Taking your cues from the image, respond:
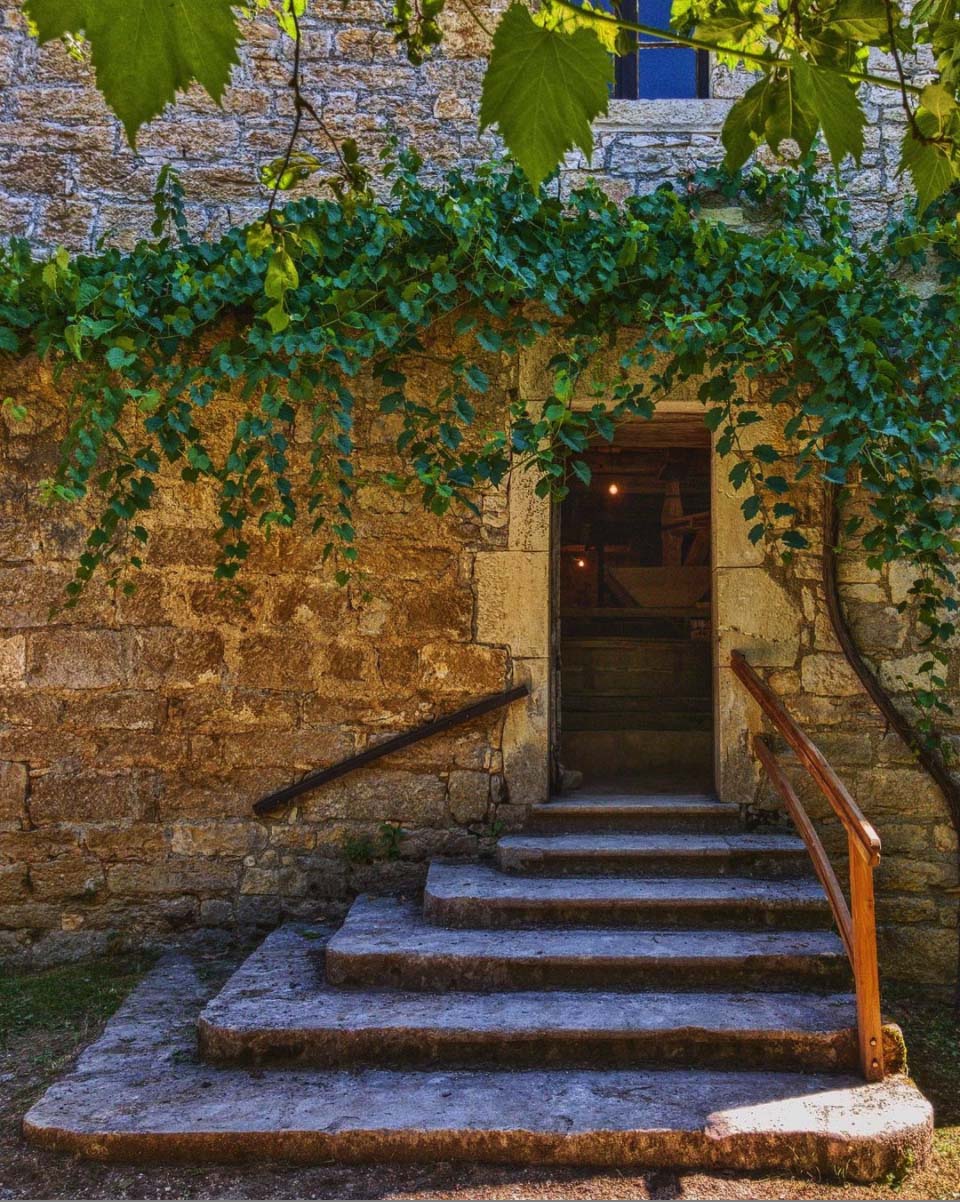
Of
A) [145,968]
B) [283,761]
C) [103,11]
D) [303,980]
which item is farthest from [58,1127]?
[103,11]

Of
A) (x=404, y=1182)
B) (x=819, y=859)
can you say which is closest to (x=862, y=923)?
(x=819, y=859)

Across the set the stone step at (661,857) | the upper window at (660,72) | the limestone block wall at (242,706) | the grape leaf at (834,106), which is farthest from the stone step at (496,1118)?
the upper window at (660,72)

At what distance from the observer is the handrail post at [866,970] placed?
2.69 m

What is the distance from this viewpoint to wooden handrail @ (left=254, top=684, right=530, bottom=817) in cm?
395

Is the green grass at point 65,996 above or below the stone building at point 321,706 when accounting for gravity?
below

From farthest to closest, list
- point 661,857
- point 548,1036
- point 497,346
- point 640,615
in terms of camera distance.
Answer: point 640,615
point 661,857
point 497,346
point 548,1036

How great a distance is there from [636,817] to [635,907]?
612 millimetres

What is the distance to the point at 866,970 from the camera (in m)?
2.70

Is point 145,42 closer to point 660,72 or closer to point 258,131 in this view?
point 258,131

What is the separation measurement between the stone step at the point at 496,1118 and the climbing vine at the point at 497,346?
1.79 metres

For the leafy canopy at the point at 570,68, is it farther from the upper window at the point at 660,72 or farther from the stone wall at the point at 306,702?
the upper window at the point at 660,72

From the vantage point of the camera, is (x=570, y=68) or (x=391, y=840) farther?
(x=391, y=840)

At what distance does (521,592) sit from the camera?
13.2ft

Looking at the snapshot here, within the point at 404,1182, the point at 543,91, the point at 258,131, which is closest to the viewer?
the point at 543,91
